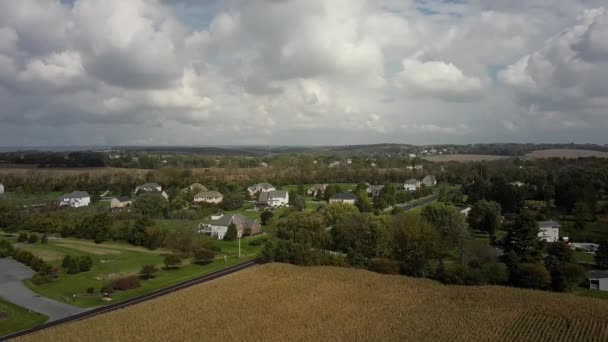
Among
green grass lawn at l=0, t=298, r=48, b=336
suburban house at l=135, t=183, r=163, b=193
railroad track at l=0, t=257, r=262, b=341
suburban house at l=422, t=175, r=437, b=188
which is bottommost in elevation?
green grass lawn at l=0, t=298, r=48, b=336

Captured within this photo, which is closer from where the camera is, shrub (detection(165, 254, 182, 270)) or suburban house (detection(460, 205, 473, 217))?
shrub (detection(165, 254, 182, 270))

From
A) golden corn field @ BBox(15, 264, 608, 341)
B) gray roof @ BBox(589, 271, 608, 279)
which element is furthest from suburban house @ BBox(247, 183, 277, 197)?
gray roof @ BBox(589, 271, 608, 279)

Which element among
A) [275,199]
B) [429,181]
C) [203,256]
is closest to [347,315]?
[203,256]

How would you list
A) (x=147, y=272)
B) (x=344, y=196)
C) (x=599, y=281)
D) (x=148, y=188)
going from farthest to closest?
(x=148, y=188) → (x=344, y=196) → (x=147, y=272) → (x=599, y=281)

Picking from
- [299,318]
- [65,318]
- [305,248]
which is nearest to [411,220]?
[305,248]

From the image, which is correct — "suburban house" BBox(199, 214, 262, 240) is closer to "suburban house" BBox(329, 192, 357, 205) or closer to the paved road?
the paved road

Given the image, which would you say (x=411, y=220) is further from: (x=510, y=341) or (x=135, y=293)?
(x=135, y=293)

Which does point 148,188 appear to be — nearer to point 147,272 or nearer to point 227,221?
point 227,221
